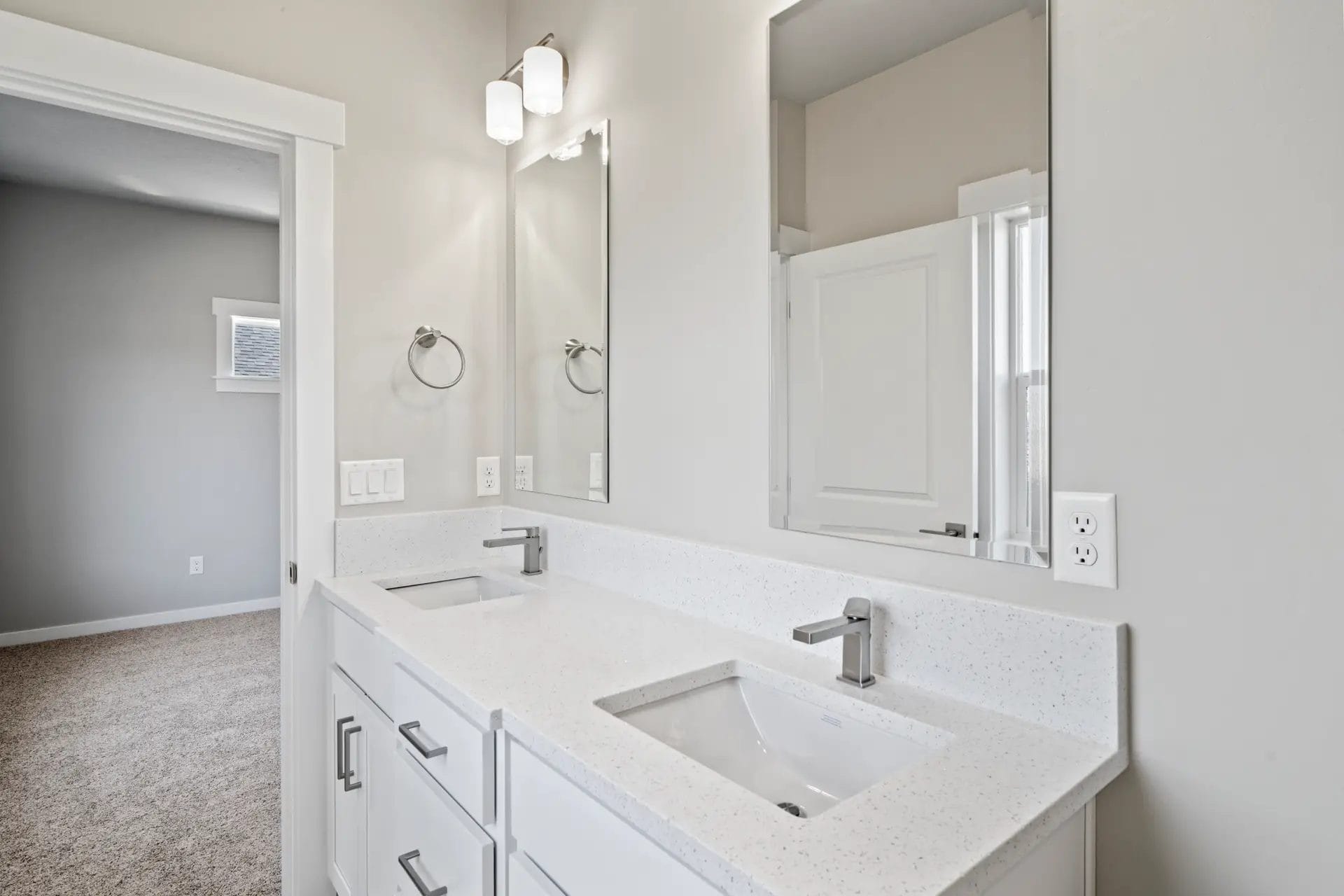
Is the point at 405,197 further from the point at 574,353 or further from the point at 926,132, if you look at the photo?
the point at 926,132

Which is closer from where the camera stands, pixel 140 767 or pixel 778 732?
pixel 778 732

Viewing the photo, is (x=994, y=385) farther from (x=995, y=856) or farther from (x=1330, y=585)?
(x=995, y=856)

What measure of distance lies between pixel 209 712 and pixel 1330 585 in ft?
12.1

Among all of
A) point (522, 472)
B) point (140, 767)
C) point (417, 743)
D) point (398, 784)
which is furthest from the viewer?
point (140, 767)

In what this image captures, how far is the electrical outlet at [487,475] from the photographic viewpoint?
2.12 m

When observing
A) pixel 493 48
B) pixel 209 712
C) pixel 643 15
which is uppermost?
pixel 493 48

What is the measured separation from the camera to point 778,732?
1.12m

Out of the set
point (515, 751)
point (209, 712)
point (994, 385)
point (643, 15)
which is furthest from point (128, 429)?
point (994, 385)

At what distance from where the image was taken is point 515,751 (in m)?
0.97

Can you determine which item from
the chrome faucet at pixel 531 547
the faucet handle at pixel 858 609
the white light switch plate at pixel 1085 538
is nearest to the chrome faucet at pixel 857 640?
the faucet handle at pixel 858 609

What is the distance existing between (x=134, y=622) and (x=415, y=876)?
13.7 ft

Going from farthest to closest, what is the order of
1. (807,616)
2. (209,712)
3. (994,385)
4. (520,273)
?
(209,712) → (520,273) → (807,616) → (994,385)

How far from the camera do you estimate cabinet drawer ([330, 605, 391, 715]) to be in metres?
1.44

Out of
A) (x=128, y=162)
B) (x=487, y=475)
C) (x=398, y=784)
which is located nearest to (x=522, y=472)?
(x=487, y=475)
